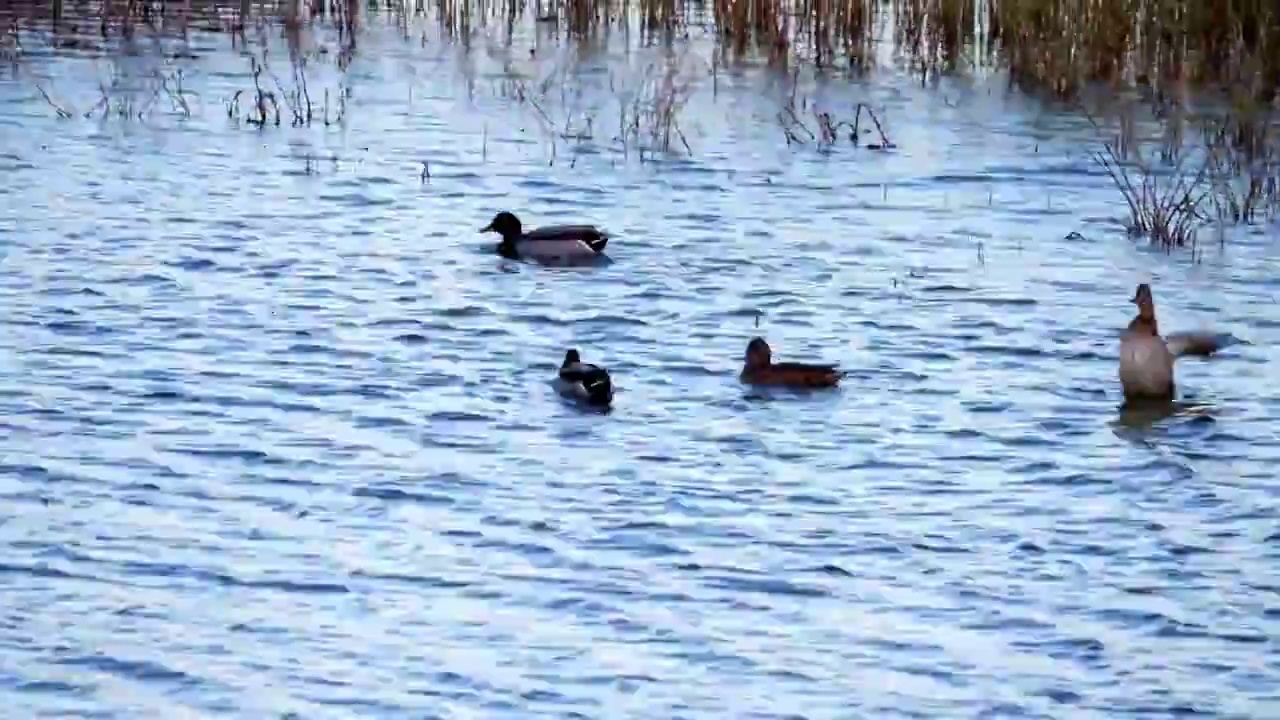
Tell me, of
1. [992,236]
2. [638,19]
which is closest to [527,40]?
[638,19]

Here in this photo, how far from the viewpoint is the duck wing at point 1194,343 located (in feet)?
39.4

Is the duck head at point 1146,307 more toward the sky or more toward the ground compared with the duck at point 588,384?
more toward the sky

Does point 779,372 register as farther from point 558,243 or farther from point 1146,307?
point 558,243

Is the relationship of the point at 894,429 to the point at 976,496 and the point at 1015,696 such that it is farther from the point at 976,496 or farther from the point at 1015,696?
the point at 1015,696

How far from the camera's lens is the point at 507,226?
1469cm

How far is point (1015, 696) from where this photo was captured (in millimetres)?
7254

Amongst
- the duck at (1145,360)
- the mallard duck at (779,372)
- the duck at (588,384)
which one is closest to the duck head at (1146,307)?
the duck at (1145,360)

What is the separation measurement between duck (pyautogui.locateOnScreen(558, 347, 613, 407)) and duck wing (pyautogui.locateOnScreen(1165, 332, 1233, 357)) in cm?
275

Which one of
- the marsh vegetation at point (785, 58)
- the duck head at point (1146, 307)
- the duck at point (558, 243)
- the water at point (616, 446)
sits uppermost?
the marsh vegetation at point (785, 58)

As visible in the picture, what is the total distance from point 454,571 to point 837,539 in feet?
4.34

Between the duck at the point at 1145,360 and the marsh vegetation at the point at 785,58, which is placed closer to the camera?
the duck at the point at 1145,360

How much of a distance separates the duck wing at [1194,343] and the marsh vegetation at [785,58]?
9.39 feet

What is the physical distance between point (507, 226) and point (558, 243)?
20.7 inches

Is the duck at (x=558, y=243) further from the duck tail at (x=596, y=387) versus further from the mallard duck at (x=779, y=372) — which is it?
the duck tail at (x=596, y=387)
